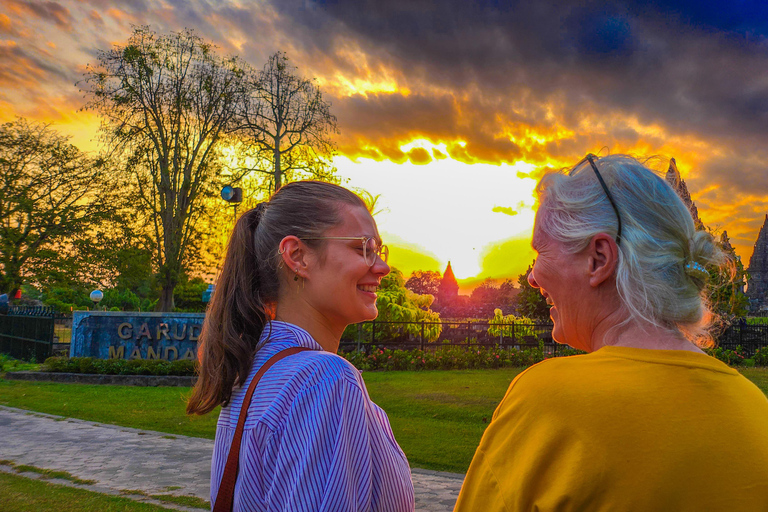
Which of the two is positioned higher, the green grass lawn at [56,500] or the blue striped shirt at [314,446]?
the blue striped shirt at [314,446]

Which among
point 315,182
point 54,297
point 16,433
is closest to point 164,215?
point 54,297

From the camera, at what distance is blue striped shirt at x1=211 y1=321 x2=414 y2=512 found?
1391mm

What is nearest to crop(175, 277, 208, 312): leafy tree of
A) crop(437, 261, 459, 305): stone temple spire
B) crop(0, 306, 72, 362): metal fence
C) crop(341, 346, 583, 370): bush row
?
crop(0, 306, 72, 362): metal fence

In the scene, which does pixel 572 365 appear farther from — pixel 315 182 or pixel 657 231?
pixel 315 182

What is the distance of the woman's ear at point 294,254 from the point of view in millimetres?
1854

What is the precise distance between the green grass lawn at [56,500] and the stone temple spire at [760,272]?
57596 mm

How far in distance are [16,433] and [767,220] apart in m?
60.8

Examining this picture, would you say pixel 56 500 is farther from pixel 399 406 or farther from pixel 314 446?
pixel 399 406

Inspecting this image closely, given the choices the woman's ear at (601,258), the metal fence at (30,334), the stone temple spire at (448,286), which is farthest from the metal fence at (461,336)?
the stone temple spire at (448,286)

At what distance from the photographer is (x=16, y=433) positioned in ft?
28.3

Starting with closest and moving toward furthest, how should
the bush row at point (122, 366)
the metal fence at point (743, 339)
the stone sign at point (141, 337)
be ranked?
the bush row at point (122, 366) < the stone sign at point (141, 337) < the metal fence at point (743, 339)

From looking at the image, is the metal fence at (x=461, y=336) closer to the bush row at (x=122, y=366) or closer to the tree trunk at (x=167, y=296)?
the bush row at (x=122, y=366)

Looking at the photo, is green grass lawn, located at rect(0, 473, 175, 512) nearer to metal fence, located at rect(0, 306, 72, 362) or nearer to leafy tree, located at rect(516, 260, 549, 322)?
metal fence, located at rect(0, 306, 72, 362)

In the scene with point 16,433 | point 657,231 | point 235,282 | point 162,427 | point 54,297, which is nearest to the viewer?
point 657,231
